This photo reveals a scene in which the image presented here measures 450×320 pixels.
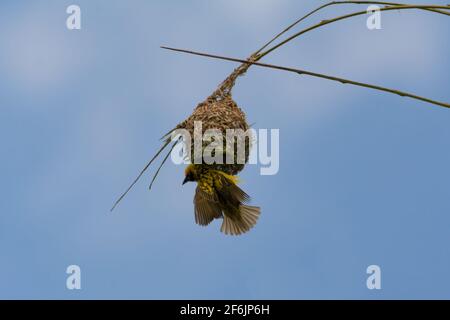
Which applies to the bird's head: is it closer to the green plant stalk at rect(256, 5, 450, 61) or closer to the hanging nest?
the hanging nest

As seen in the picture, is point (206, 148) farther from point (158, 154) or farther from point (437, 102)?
point (437, 102)

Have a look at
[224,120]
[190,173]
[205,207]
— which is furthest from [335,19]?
[205,207]

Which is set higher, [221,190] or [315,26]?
[315,26]

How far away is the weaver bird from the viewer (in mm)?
3477

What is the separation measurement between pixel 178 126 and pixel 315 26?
1345 mm

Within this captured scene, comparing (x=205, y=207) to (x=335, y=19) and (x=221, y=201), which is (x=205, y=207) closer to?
(x=221, y=201)

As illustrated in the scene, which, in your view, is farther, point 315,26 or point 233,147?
point 233,147

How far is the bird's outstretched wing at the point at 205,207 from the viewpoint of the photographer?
11.6 feet

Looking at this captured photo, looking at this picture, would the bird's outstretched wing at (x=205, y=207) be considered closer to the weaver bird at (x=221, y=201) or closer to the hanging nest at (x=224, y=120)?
the weaver bird at (x=221, y=201)

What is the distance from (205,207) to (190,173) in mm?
229

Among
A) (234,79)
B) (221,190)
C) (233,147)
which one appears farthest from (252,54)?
(221,190)

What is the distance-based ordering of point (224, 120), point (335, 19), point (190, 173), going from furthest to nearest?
point (190, 173) → point (224, 120) → point (335, 19)

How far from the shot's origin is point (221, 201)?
3596 mm

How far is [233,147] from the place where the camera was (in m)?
3.42
